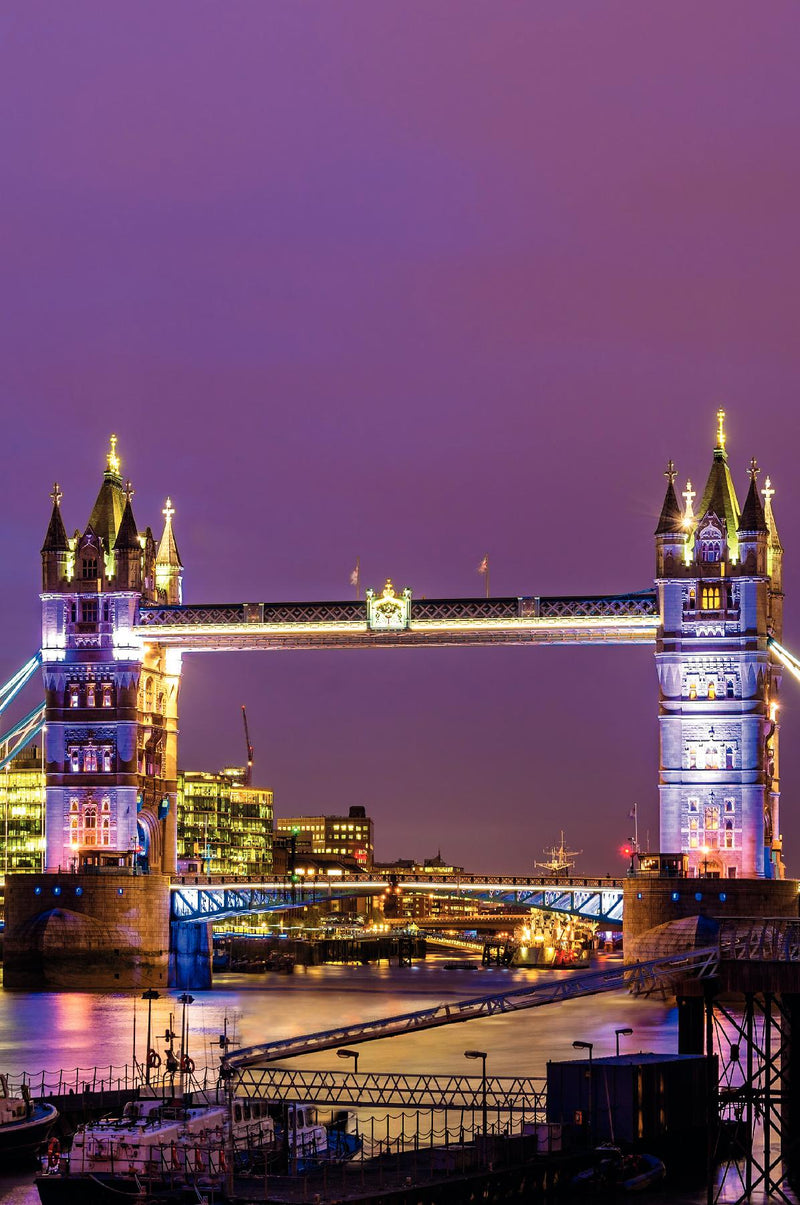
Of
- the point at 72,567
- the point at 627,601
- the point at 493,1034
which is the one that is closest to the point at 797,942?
the point at 493,1034

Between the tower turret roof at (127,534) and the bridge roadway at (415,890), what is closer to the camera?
the bridge roadway at (415,890)

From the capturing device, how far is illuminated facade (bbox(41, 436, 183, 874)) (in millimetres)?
155750

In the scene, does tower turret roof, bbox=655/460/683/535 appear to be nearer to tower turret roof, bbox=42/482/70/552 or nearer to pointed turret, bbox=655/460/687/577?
pointed turret, bbox=655/460/687/577

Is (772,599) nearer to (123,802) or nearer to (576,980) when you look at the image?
(123,802)

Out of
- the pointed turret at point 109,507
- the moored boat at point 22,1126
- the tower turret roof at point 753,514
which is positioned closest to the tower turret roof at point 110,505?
the pointed turret at point 109,507

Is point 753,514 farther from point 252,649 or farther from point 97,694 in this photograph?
point 97,694

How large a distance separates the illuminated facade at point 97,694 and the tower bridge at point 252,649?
0.15 meters

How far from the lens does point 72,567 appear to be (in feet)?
523

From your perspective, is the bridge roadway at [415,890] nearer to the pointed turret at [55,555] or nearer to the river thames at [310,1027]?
the river thames at [310,1027]

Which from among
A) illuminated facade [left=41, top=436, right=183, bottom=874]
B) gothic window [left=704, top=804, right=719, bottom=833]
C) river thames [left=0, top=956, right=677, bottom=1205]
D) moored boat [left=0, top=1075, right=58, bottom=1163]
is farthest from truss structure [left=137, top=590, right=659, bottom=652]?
moored boat [left=0, top=1075, right=58, bottom=1163]

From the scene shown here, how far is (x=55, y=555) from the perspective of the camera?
6270 inches

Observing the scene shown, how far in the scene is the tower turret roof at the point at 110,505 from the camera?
161m

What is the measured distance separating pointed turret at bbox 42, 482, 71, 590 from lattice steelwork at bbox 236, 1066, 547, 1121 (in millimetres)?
74883

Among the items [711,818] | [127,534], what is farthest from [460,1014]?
[127,534]
